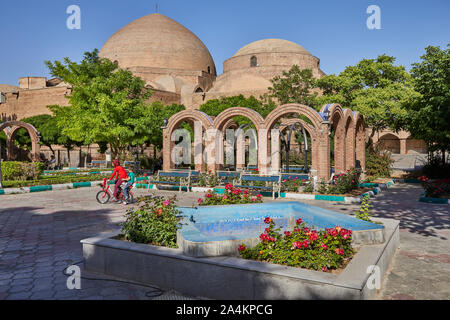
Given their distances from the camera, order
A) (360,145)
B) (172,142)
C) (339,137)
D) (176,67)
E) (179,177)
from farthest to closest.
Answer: (176,67) < (360,145) < (172,142) < (339,137) < (179,177)

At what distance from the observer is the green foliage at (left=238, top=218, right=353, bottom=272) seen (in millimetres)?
4051

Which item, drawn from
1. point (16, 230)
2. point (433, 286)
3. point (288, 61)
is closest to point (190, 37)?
point (288, 61)

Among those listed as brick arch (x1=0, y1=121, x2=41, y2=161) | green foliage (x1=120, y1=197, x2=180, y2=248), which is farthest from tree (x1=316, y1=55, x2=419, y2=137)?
green foliage (x1=120, y1=197, x2=180, y2=248)

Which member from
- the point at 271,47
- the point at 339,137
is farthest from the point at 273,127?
the point at 271,47

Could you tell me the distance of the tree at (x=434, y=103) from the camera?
13367 millimetres

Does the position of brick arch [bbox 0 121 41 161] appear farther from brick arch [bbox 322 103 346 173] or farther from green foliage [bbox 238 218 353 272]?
green foliage [bbox 238 218 353 272]

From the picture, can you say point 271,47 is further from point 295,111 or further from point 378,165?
point 295,111

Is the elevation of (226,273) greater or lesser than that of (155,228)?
lesser

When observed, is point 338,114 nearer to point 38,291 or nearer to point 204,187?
point 204,187

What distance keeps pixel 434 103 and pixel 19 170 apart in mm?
17719

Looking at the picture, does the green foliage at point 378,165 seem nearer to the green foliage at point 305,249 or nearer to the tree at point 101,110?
the tree at point 101,110

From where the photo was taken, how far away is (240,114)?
15477mm

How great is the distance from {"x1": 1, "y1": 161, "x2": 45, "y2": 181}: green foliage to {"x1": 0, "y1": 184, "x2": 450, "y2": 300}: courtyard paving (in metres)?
5.53
